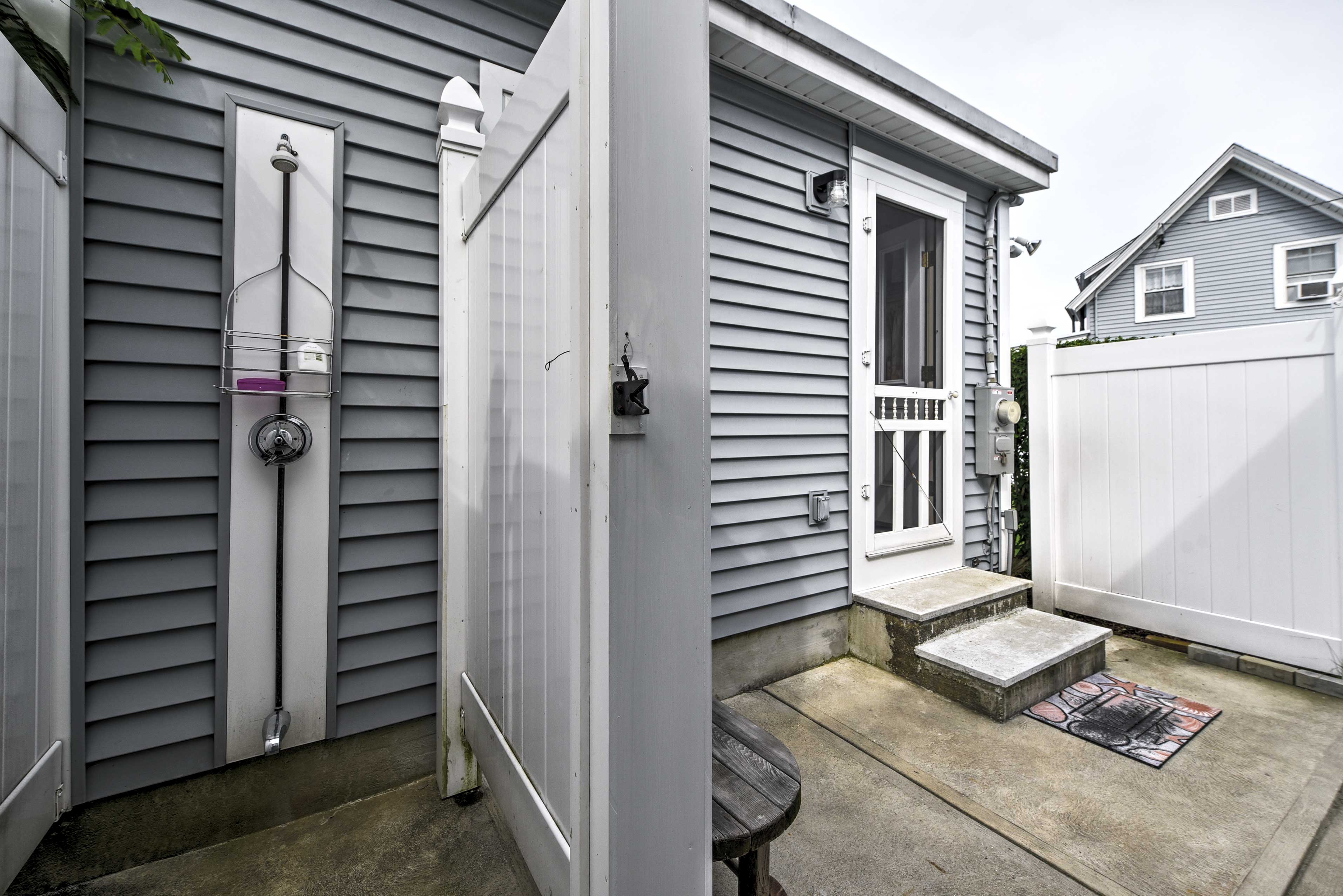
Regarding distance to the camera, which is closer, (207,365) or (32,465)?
(32,465)

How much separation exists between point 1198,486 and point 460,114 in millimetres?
4043

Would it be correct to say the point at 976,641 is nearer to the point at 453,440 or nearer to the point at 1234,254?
the point at 453,440

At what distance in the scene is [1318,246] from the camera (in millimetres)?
8117

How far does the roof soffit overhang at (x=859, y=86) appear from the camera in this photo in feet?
7.97

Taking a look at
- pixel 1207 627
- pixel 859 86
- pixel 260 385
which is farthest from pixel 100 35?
pixel 1207 627

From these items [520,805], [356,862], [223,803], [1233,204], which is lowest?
[356,862]

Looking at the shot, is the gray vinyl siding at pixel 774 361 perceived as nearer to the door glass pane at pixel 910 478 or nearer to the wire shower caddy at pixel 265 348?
the door glass pane at pixel 910 478

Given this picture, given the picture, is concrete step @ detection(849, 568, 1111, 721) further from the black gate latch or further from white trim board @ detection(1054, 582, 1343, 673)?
the black gate latch

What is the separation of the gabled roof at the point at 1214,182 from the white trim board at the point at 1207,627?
898 centimetres

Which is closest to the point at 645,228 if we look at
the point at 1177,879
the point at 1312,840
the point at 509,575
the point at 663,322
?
the point at 663,322

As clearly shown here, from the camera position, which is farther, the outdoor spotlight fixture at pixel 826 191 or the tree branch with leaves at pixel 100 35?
the outdoor spotlight fixture at pixel 826 191

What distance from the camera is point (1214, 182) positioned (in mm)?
8906

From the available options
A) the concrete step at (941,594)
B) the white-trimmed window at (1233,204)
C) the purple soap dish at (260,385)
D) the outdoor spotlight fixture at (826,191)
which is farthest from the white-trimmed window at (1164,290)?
the purple soap dish at (260,385)

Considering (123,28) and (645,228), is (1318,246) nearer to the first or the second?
(645,228)
